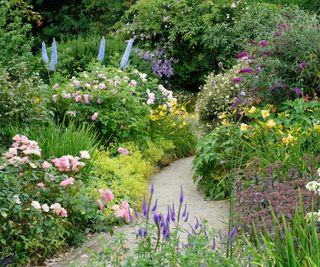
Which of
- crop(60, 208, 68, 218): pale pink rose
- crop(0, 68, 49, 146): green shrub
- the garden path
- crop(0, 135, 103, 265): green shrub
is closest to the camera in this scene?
crop(0, 135, 103, 265): green shrub

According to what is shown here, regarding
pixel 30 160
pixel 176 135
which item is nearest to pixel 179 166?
pixel 176 135

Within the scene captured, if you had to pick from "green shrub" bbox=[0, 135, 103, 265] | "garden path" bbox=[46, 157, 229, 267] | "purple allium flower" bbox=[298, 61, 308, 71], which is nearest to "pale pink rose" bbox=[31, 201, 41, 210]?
"green shrub" bbox=[0, 135, 103, 265]

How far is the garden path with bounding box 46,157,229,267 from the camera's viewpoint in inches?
196

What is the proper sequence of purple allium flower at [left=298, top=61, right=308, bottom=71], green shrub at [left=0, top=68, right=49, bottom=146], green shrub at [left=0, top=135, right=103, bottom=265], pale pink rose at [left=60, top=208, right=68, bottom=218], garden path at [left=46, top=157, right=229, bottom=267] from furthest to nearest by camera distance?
purple allium flower at [left=298, top=61, right=308, bottom=71] → green shrub at [left=0, top=68, right=49, bottom=146] → garden path at [left=46, top=157, right=229, bottom=267] → pale pink rose at [left=60, top=208, right=68, bottom=218] → green shrub at [left=0, top=135, right=103, bottom=265]

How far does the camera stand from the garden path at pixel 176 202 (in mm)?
4969

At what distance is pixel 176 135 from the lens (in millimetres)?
9492

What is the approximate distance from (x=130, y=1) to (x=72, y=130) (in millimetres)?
10671

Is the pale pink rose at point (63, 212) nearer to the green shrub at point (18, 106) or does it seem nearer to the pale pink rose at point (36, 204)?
the pale pink rose at point (36, 204)

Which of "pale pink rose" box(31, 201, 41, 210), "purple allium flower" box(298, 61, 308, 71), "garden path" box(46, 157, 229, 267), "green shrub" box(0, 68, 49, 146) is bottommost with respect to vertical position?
"garden path" box(46, 157, 229, 267)

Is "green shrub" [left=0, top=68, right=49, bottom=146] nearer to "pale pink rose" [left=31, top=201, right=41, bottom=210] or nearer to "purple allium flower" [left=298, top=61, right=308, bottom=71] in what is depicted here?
"pale pink rose" [left=31, top=201, right=41, bottom=210]

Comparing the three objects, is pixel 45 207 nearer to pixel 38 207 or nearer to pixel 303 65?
pixel 38 207

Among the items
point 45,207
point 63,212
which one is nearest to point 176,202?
point 63,212

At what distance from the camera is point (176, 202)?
21.7 feet

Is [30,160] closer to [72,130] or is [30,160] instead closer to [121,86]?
[72,130]
